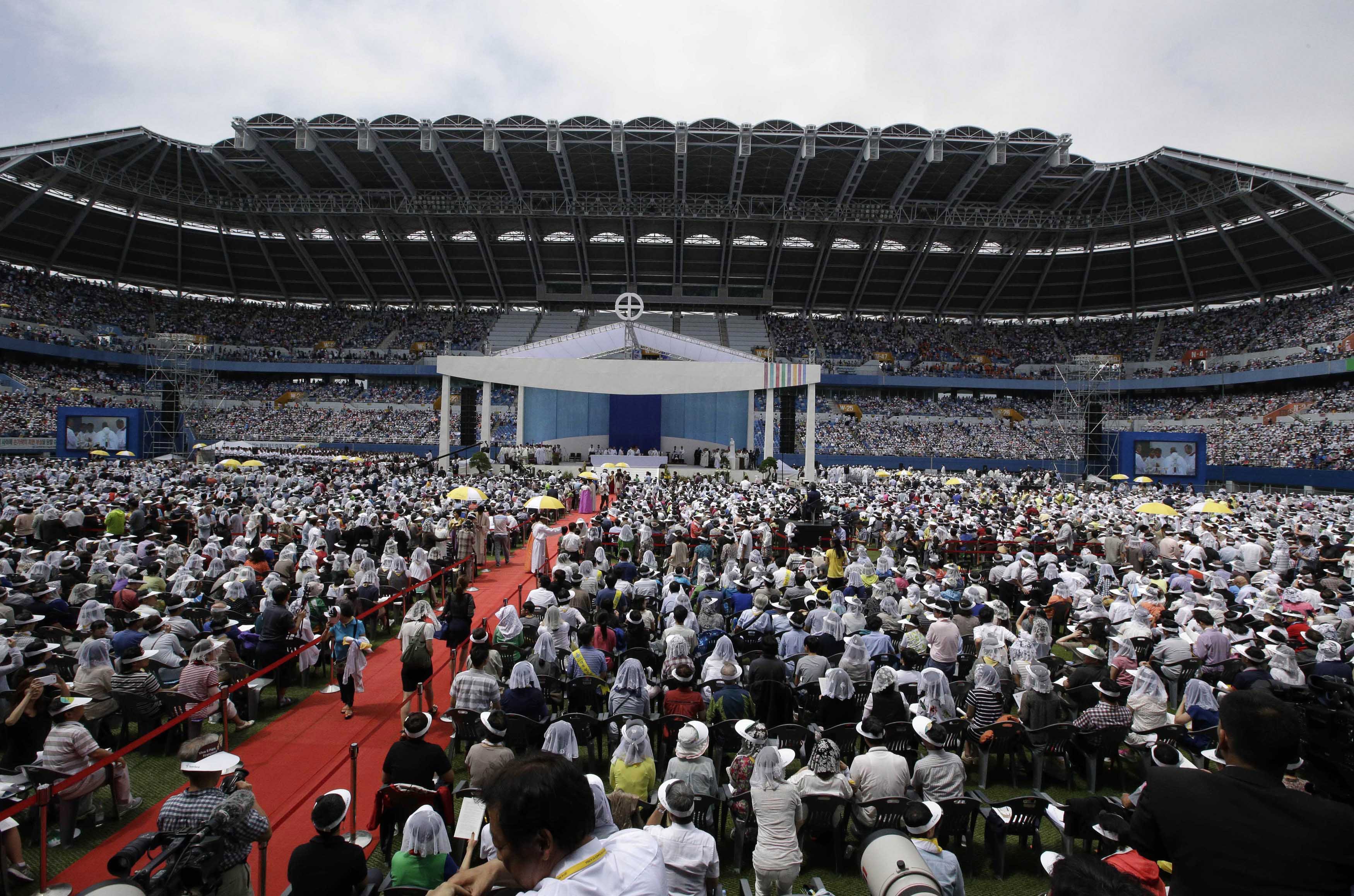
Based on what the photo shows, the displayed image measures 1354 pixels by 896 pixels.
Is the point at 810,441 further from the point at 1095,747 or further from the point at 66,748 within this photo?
the point at 66,748

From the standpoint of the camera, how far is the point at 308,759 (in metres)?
7.52

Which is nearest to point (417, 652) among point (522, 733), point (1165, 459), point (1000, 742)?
point (522, 733)

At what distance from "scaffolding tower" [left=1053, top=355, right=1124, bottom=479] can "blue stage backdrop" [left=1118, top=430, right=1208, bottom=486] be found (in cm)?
321

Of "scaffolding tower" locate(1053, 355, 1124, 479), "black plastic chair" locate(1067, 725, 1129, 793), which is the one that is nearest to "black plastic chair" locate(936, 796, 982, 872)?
"black plastic chair" locate(1067, 725, 1129, 793)

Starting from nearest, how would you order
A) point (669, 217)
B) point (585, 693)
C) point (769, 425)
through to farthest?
1. point (585, 693)
2. point (769, 425)
3. point (669, 217)

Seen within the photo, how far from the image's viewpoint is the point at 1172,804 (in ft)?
8.06

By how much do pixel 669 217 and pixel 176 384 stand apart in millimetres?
34590

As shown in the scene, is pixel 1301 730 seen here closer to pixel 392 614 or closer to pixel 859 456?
pixel 392 614

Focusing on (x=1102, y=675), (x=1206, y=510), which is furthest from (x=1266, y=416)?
(x=1102, y=675)

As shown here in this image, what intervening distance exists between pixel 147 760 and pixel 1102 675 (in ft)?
34.3

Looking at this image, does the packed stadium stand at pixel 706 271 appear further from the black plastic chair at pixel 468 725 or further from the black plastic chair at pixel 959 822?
the black plastic chair at pixel 959 822

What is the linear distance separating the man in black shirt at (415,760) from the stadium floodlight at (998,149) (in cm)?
4444

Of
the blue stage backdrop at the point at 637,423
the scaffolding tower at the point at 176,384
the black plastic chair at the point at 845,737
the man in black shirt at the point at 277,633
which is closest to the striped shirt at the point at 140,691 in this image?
the man in black shirt at the point at 277,633

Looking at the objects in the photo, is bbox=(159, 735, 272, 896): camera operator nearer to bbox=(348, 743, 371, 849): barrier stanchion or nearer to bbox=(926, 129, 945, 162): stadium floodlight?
bbox=(348, 743, 371, 849): barrier stanchion
